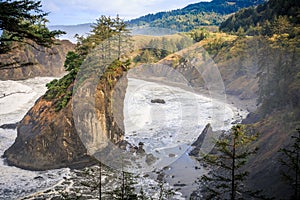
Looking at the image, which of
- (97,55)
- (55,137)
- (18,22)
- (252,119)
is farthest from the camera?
(252,119)

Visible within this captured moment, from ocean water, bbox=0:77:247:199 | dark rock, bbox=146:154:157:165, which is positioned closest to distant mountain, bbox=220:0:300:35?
ocean water, bbox=0:77:247:199

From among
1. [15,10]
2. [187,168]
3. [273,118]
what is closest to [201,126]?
[273,118]

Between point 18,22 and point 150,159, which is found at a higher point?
point 18,22

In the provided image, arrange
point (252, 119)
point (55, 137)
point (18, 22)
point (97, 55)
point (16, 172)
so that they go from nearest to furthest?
point (18, 22)
point (16, 172)
point (55, 137)
point (97, 55)
point (252, 119)

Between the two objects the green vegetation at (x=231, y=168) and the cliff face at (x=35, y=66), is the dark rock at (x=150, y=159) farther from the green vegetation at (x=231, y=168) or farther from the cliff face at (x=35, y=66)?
the cliff face at (x=35, y=66)

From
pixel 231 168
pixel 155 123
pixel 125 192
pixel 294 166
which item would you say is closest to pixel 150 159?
pixel 155 123

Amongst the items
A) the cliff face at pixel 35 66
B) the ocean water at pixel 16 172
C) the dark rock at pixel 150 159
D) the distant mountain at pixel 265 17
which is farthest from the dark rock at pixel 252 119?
the cliff face at pixel 35 66

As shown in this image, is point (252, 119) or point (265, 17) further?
point (265, 17)

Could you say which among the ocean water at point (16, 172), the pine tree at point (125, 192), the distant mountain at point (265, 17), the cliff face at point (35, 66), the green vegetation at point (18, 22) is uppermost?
the distant mountain at point (265, 17)

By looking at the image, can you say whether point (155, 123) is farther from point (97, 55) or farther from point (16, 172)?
point (16, 172)
